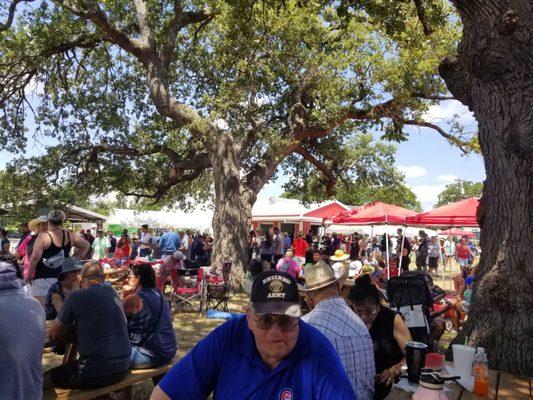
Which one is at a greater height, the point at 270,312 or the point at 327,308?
the point at 270,312

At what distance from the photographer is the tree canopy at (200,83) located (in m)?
12.0

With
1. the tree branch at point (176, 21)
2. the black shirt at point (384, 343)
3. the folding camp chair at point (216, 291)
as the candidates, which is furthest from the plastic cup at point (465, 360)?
the tree branch at point (176, 21)

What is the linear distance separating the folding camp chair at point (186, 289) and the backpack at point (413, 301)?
5.03 metres

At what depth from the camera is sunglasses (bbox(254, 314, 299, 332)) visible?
1855mm

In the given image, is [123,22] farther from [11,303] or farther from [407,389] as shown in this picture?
[407,389]

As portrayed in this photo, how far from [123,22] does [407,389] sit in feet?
44.8

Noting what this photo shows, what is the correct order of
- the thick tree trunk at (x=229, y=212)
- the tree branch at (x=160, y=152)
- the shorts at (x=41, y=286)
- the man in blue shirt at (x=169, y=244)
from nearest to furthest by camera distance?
the shorts at (x=41, y=286) < the man in blue shirt at (x=169, y=244) < the thick tree trunk at (x=229, y=212) < the tree branch at (x=160, y=152)

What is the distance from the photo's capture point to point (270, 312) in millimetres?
1838

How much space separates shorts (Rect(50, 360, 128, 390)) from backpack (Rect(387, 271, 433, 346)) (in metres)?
3.28

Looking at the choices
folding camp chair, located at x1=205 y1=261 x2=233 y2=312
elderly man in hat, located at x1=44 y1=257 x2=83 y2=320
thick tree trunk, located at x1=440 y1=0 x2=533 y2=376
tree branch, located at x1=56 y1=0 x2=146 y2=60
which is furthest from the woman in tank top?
tree branch, located at x1=56 y1=0 x2=146 y2=60

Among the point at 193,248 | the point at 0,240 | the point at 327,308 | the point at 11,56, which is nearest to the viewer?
the point at 327,308

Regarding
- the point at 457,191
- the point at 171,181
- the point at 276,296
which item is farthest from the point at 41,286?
the point at 457,191

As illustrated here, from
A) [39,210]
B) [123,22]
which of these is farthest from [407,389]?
[39,210]

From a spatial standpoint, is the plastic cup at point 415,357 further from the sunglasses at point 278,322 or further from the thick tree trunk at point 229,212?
the thick tree trunk at point 229,212
